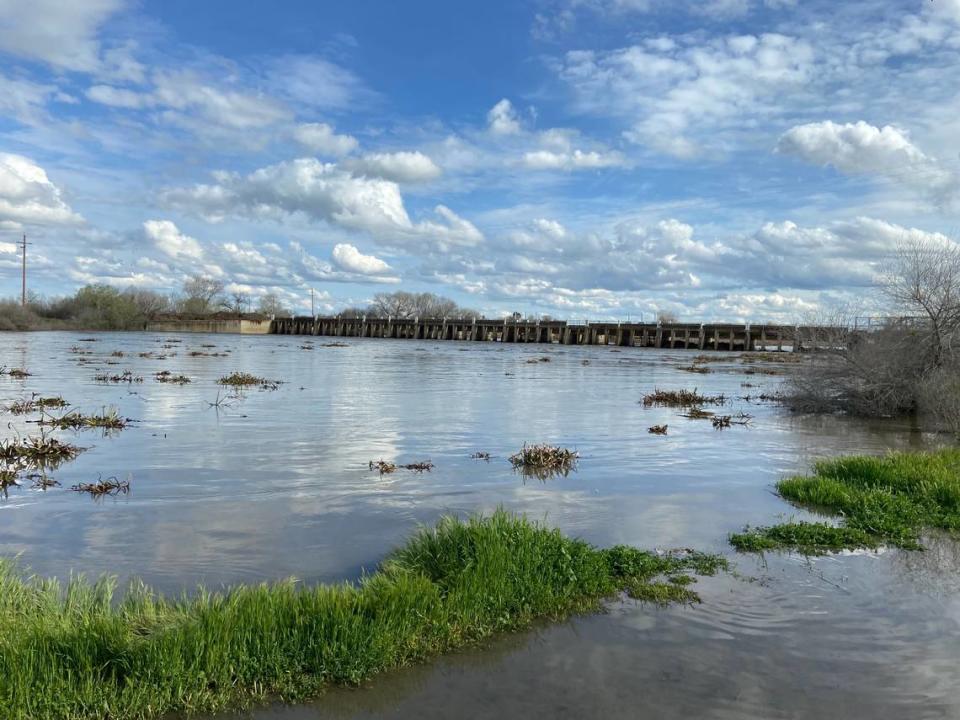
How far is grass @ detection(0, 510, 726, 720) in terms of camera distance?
4371mm

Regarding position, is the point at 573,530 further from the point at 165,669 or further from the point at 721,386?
the point at 721,386

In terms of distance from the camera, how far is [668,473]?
12320 millimetres

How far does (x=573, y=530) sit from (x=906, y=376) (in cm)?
1606

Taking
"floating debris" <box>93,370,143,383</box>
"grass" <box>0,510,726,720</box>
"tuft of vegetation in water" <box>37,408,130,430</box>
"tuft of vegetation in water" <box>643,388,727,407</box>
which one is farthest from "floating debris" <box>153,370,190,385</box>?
"grass" <box>0,510,726,720</box>

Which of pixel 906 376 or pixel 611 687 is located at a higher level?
pixel 906 376

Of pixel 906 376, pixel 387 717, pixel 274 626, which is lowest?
pixel 387 717

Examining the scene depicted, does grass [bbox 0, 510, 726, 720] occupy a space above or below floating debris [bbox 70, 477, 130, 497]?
above

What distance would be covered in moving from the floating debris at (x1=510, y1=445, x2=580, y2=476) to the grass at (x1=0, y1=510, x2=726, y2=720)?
17.6 feet

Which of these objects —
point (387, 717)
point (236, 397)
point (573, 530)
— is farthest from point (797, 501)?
point (236, 397)

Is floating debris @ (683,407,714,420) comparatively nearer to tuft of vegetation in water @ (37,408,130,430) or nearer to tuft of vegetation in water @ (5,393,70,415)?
tuft of vegetation in water @ (37,408,130,430)

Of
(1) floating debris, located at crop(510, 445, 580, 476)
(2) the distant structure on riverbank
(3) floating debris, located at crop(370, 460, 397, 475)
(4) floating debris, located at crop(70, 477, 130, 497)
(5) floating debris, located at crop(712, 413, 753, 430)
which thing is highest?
(2) the distant structure on riverbank

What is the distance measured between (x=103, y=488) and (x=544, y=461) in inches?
263

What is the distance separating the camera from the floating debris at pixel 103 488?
992cm

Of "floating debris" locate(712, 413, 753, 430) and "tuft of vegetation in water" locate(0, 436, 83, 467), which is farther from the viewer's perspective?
"floating debris" locate(712, 413, 753, 430)
